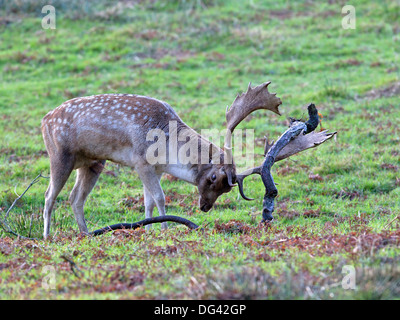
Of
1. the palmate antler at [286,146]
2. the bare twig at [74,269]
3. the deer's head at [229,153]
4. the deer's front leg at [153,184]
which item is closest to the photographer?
the bare twig at [74,269]

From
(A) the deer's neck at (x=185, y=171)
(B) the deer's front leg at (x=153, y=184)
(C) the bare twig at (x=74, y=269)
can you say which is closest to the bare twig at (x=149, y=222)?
(B) the deer's front leg at (x=153, y=184)

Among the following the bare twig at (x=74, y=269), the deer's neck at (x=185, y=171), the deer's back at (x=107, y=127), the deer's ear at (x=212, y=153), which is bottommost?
the bare twig at (x=74, y=269)

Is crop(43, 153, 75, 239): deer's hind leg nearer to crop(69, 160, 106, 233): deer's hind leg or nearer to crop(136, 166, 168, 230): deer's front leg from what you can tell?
crop(69, 160, 106, 233): deer's hind leg

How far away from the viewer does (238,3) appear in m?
21.3

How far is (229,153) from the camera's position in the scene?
768cm

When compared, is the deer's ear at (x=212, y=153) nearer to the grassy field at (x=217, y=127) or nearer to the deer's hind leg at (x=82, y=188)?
the grassy field at (x=217, y=127)

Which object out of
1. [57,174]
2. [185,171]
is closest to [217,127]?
[185,171]

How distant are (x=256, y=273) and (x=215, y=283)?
361 mm

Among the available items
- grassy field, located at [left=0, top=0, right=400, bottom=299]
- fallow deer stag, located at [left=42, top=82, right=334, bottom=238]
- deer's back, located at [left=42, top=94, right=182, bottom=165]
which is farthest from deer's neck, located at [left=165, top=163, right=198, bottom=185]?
grassy field, located at [left=0, top=0, right=400, bottom=299]

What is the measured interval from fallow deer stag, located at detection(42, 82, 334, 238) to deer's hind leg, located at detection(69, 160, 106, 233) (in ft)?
0.89

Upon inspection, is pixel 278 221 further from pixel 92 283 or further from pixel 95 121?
pixel 92 283

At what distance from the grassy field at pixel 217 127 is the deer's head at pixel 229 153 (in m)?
0.51

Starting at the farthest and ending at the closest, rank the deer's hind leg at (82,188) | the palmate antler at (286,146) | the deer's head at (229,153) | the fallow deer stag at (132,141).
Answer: the deer's hind leg at (82,188) → the fallow deer stag at (132,141) → the deer's head at (229,153) → the palmate antler at (286,146)

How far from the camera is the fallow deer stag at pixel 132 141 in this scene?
7977 mm
